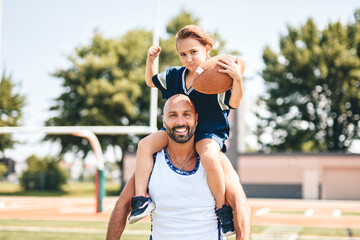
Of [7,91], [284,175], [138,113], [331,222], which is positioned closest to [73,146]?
[138,113]

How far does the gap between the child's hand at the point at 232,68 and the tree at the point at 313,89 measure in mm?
29665

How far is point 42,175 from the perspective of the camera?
30188 millimetres

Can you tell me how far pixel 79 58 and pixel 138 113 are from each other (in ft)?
17.2

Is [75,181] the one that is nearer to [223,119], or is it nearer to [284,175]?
[284,175]

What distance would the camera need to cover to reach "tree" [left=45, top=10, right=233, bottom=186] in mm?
26375

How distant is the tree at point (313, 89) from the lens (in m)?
31.3

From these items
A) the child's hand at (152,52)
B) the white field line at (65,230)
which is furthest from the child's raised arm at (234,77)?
the white field line at (65,230)

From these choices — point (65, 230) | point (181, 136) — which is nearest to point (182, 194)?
point (181, 136)

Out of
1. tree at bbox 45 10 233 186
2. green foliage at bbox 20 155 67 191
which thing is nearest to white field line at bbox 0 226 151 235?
tree at bbox 45 10 233 186

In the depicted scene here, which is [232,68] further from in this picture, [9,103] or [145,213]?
[9,103]

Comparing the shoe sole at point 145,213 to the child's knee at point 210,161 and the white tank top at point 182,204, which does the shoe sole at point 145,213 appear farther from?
the child's knee at point 210,161

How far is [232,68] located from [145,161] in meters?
0.80

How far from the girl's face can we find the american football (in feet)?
0.33

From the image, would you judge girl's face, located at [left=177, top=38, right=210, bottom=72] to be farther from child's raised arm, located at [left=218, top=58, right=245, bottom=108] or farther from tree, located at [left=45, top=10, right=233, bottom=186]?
tree, located at [left=45, top=10, right=233, bottom=186]
